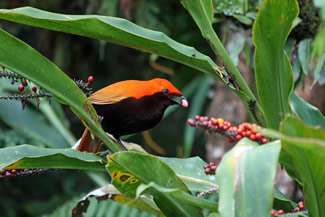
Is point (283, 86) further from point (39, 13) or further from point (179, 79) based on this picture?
point (179, 79)

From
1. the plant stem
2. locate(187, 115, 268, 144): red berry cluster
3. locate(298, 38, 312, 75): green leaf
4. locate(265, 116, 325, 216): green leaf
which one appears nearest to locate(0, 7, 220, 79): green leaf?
the plant stem

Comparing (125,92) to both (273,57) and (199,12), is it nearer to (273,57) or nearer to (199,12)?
(199,12)

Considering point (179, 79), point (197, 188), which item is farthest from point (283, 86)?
point (179, 79)

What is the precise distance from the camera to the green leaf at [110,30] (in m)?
1.13

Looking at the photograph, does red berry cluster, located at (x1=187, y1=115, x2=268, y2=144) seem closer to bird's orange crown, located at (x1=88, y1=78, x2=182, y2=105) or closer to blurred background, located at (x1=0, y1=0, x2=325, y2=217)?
bird's orange crown, located at (x1=88, y1=78, x2=182, y2=105)

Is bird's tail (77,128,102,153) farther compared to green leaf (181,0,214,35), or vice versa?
bird's tail (77,128,102,153)

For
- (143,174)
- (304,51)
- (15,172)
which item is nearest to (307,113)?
(143,174)

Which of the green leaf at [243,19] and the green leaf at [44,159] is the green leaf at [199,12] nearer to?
the green leaf at [44,159]

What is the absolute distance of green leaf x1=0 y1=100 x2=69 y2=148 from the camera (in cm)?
267

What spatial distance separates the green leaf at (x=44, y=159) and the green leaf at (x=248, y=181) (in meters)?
0.47

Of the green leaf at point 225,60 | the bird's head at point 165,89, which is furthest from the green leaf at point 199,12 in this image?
the bird's head at point 165,89

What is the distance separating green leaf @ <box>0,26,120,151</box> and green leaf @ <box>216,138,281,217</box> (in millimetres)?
424

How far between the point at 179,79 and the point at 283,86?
1995mm

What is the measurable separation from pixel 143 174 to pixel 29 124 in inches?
73.1
